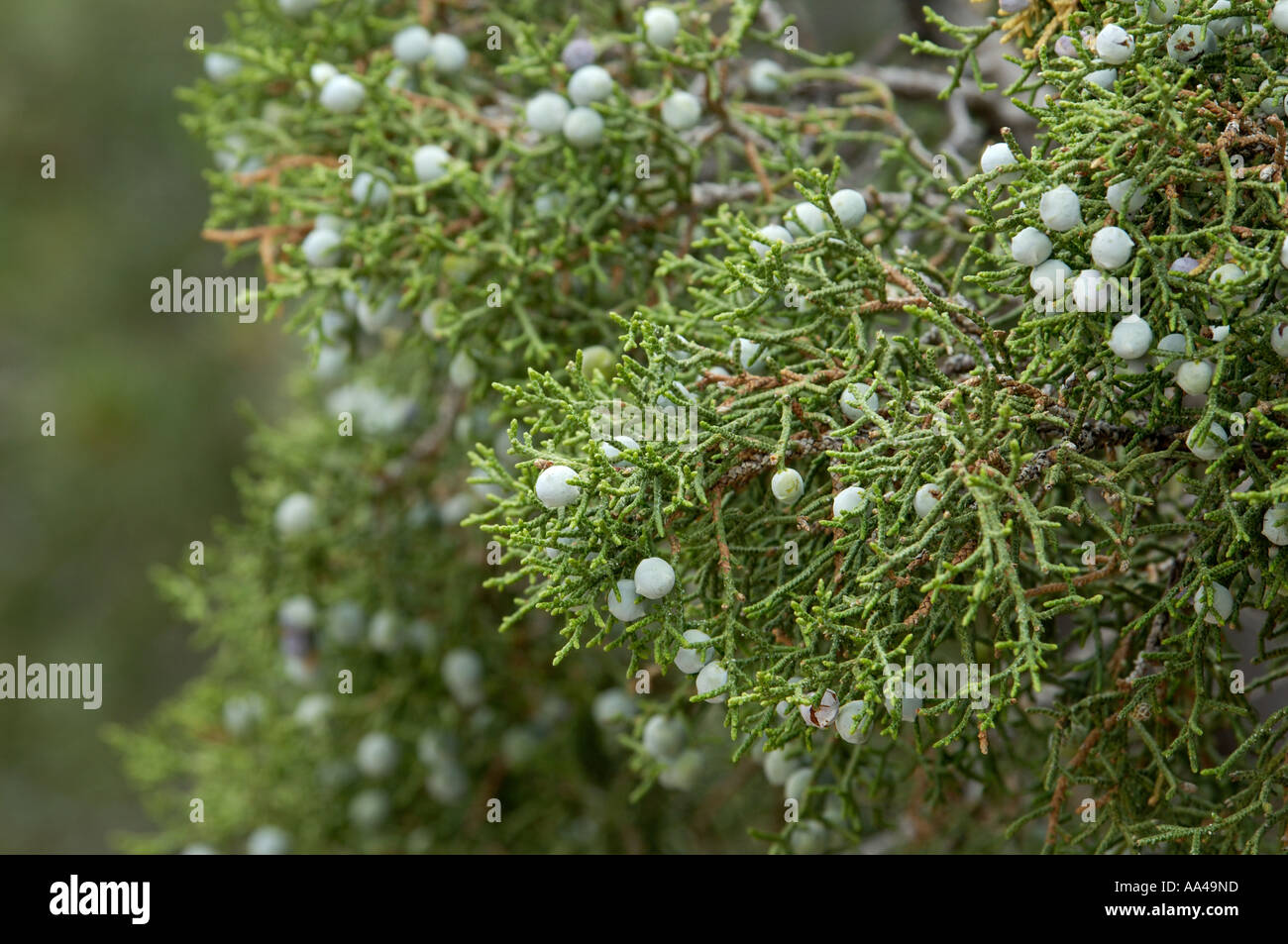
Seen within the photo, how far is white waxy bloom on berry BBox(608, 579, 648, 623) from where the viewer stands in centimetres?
117

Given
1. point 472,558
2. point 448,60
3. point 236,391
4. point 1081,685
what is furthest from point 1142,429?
point 236,391

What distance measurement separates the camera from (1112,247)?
1077 millimetres

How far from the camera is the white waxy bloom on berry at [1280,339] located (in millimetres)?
1059

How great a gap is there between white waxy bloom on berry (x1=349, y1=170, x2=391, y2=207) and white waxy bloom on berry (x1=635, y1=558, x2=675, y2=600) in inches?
31.4

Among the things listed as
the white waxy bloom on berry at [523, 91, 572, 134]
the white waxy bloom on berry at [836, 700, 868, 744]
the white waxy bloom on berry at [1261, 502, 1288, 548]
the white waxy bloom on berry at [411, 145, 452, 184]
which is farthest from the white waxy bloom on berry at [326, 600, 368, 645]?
the white waxy bloom on berry at [1261, 502, 1288, 548]

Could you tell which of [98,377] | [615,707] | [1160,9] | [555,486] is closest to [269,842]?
[615,707]

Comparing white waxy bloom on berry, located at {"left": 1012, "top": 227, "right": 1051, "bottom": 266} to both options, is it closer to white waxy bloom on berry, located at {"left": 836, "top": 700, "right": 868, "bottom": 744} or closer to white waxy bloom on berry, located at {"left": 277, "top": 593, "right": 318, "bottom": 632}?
white waxy bloom on berry, located at {"left": 836, "top": 700, "right": 868, "bottom": 744}

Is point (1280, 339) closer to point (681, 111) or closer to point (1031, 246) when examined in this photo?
point (1031, 246)

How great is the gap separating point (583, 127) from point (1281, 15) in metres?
0.86

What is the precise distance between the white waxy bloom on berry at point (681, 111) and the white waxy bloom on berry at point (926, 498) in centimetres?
74

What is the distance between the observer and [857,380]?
1192 mm

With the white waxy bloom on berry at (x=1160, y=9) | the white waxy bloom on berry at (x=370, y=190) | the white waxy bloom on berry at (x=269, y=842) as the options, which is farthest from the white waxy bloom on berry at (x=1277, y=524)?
the white waxy bloom on berry at (x=269, y=842)

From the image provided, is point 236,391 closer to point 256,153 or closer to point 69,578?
point 69,578
